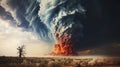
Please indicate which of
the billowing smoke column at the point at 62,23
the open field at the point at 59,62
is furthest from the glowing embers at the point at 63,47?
the open field at the point at 59,62

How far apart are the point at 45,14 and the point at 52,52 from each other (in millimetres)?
753

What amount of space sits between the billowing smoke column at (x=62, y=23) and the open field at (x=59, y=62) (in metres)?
0.15

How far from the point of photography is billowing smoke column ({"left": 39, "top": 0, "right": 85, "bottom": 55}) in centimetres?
605

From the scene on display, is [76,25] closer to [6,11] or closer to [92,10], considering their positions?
[92,10]

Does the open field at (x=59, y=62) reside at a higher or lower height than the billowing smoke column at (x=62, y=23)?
lower

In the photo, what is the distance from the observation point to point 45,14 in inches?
239

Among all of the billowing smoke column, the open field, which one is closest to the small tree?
the open field

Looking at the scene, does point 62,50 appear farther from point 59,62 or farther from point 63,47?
point 59,62

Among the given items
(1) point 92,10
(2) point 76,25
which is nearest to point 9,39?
(2) point 76,25

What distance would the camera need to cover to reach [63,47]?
19.8 feet

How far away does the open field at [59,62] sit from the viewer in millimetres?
5965

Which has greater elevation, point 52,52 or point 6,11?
point 6,11

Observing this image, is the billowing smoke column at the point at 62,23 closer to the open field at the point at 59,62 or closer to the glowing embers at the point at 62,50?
the glowing embers at the point at 62,50

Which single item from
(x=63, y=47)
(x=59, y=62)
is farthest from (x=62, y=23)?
(x=59, y=62)
